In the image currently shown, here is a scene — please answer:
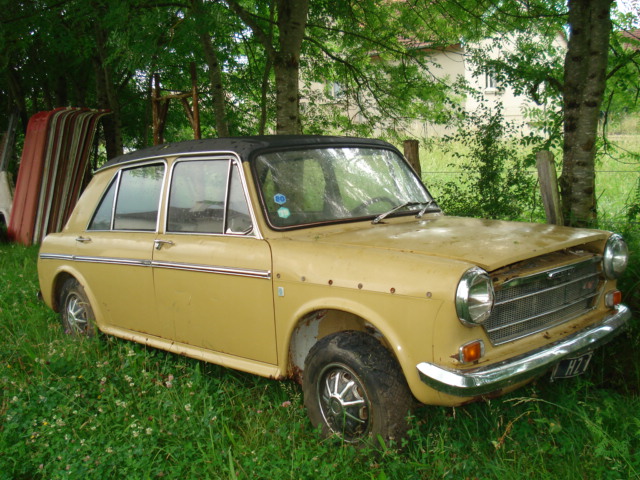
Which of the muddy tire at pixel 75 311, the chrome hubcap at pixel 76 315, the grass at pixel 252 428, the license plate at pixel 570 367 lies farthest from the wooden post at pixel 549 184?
the chrome hubcap at pixel 76 315

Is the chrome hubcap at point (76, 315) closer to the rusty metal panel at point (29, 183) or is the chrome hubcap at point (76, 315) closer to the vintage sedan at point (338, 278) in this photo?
the vintage sedan at point (338, 278)

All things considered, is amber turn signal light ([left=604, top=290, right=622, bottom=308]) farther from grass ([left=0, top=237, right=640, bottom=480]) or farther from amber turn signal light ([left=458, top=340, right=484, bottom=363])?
amber turn signal light ([left=458, top=340, right=484, bottom=363])

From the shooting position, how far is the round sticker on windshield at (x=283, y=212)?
3742mm

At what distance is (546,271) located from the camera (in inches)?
125

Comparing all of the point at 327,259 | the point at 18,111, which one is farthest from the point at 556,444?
the point at 18,111

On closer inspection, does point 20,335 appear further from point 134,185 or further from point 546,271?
point 546,271

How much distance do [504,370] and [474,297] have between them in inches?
14.9

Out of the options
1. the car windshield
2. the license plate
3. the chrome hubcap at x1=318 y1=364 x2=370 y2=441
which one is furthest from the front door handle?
the license plate

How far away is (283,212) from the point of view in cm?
376

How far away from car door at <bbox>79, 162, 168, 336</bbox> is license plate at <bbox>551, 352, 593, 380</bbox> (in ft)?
8.54

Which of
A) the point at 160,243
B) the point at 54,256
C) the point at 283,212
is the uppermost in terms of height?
the point at 283,212

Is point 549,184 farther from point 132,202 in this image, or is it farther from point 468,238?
point 132,202

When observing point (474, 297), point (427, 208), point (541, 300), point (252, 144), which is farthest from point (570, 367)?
point (252, 144)

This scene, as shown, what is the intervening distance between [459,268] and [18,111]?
1353 centimetres
